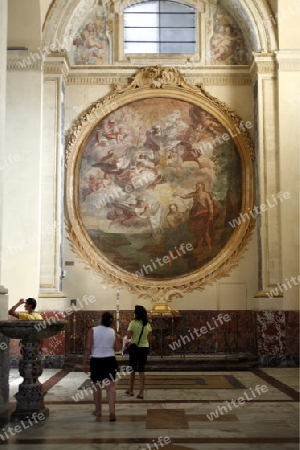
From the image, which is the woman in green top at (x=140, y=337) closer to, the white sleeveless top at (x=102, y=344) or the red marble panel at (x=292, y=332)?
the white sleeveless top at (x=102, y=344)

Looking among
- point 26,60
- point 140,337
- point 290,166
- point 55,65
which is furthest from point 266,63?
point 140,337

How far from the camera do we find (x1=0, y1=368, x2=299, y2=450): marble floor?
7316 millimetres

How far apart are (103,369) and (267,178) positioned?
9.19 metres

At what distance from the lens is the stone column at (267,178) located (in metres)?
16.4

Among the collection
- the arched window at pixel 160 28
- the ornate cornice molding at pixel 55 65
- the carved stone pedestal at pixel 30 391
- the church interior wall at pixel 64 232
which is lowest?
the carved stone pedestal at pixel 30 391

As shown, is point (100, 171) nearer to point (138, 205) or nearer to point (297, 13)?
point (138, 205)

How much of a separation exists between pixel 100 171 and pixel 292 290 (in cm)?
586

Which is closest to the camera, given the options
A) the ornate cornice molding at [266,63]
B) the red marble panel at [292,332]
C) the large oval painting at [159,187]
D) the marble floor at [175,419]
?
the marble floor at [175,419]

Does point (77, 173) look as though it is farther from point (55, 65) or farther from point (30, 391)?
point (30, 391)

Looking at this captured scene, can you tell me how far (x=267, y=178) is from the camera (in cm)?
1673

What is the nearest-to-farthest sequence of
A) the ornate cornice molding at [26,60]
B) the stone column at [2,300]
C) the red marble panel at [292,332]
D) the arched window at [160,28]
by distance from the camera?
the stone column at [2,300] → the red marble panel at [292,332] → the ornate cornice molding at [26,60] → the arched window at [160,28]

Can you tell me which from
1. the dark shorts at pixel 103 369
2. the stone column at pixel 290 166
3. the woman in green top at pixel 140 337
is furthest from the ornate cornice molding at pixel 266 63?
the dark shorts at pixel 103 369

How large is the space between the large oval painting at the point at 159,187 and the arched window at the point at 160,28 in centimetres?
165

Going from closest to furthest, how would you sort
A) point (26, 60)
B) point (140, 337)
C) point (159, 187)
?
1. point (140, 337)
2. point (26, 60)
3. point (159, 187)
